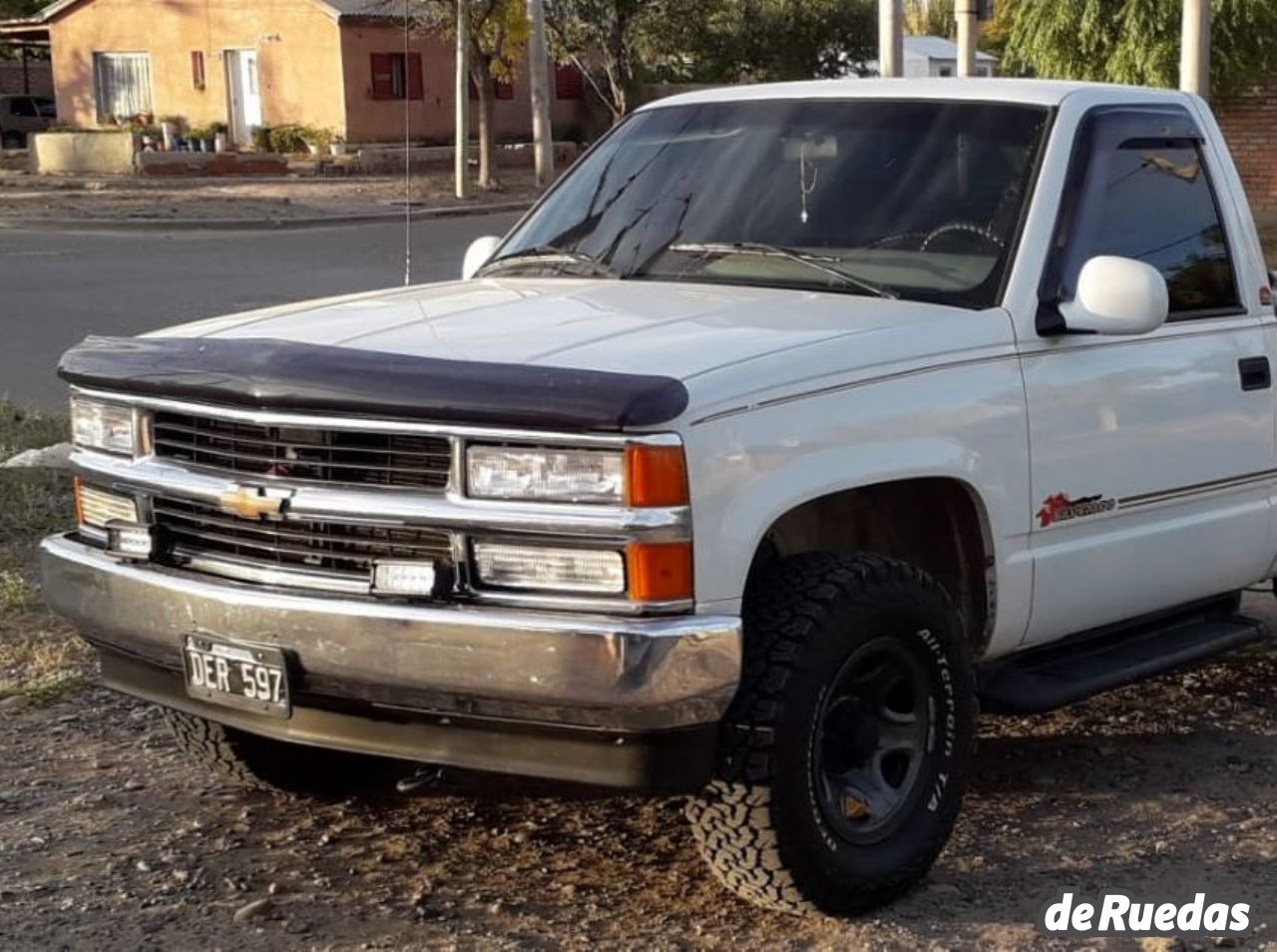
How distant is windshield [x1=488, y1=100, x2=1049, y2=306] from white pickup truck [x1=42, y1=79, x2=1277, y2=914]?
0.01m

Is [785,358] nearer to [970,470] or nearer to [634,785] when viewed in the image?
[970,470]

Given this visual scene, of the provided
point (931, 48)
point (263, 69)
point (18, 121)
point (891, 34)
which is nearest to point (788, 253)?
point (891, 34)

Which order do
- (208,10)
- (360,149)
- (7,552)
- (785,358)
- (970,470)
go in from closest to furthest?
(785,358) < (970,470) < (7,552) < (360,149) < (208,10)

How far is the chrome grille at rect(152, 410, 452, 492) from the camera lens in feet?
12.9

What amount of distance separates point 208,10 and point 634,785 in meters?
43.5

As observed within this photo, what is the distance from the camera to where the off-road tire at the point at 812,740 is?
398cm

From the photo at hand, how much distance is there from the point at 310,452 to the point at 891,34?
10926mm

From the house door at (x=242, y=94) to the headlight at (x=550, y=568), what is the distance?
138ft

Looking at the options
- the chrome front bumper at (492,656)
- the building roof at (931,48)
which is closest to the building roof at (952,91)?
the chrome front bumper at (492,656)

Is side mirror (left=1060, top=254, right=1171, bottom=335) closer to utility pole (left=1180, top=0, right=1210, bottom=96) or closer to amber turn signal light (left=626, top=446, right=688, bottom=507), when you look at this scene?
amber turn signal light (left=626, top=446, right=688, bottom=507)

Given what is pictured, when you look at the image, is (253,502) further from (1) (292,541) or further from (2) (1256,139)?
(2) (1256,139)

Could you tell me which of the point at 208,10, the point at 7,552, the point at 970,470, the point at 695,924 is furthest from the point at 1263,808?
the point at 208,10

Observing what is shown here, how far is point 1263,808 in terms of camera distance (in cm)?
510

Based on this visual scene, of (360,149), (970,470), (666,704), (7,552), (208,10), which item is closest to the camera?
(666,704)
